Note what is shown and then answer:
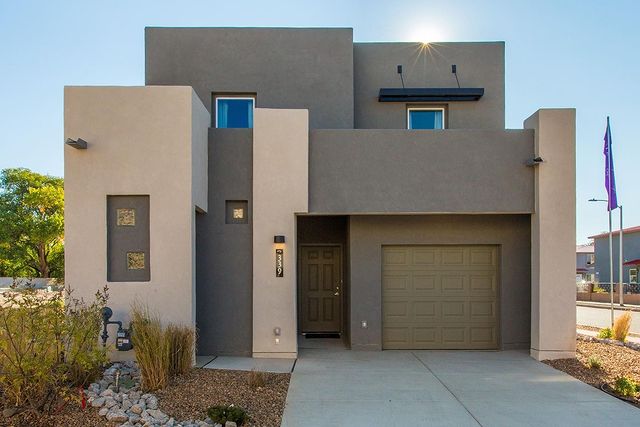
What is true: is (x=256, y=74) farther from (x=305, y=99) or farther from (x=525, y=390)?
(x=525, y=390)

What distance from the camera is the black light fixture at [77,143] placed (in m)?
7.98

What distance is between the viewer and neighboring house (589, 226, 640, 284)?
3562cm

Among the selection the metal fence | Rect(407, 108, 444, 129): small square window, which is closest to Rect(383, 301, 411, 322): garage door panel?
Rect(407, 108, 444, 129): small square window

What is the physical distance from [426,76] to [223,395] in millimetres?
8733

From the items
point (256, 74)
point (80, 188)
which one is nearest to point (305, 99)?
point (256, 74)

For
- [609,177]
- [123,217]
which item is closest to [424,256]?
[123,217]

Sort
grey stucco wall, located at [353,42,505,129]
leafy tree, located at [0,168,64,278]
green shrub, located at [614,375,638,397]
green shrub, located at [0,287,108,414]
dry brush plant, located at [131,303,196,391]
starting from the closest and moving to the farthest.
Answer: green shrub, located at [0,287,108,414]
dry brush plant, located at [131,303,196,391]
green shrub, located at [614,375,638,397]
grey stucco wall, located at [353,42,505,129]
leafy tree, located at [0,168,64,278]

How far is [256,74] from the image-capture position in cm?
1137

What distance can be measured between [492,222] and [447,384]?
3747 mm

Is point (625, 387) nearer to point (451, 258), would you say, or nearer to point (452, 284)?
point (452, 284)

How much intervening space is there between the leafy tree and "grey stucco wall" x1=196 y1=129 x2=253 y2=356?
1003 inches

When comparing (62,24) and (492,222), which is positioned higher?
(62,24)

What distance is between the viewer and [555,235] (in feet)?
29.7

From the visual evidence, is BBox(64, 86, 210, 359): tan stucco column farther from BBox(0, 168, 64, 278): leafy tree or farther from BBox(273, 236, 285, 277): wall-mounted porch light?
BBox(0, 168, 64, 278): leafy tree
